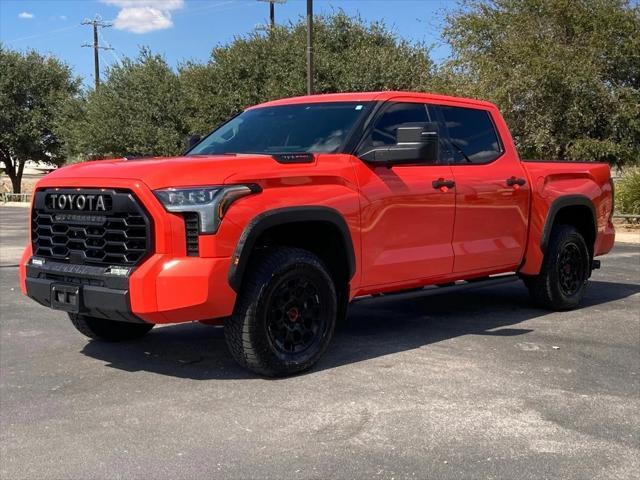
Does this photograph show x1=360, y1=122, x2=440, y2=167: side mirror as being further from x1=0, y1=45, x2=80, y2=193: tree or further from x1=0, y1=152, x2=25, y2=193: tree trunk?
x1=0, y1=152, x2=25, y2=193: tree trunk

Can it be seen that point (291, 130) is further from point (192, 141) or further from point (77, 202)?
point (77, 202)

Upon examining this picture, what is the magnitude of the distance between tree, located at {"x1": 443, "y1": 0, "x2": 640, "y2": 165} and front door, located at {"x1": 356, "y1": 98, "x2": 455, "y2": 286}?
11992mm

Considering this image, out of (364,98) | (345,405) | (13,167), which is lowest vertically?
(345,405)

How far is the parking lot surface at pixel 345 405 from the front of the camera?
3746 mm

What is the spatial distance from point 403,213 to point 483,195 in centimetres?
106

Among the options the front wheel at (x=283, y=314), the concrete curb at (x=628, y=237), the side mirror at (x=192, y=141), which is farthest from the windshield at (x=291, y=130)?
the concrete curb at (x=628, y=237)

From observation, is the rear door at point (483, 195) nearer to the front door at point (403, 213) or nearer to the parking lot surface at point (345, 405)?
the front door at point (403, 213)

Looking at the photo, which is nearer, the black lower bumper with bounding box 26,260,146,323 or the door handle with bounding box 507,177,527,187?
the black lower bumper with bounding box 26,260,146,323

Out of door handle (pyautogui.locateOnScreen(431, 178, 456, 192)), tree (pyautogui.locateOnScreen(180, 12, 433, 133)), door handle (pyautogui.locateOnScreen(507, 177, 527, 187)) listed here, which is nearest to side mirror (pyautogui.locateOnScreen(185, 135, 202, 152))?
door handle (pyautogui.locateOnScreen(431, 178, 456, 192))

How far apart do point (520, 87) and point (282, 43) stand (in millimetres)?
12241

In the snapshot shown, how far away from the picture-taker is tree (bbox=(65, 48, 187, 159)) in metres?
32.1

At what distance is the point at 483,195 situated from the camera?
647 centimetres

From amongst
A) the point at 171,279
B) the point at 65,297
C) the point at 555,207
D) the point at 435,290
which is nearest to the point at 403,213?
the point at 435,290

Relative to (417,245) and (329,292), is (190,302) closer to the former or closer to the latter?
(329,292)
